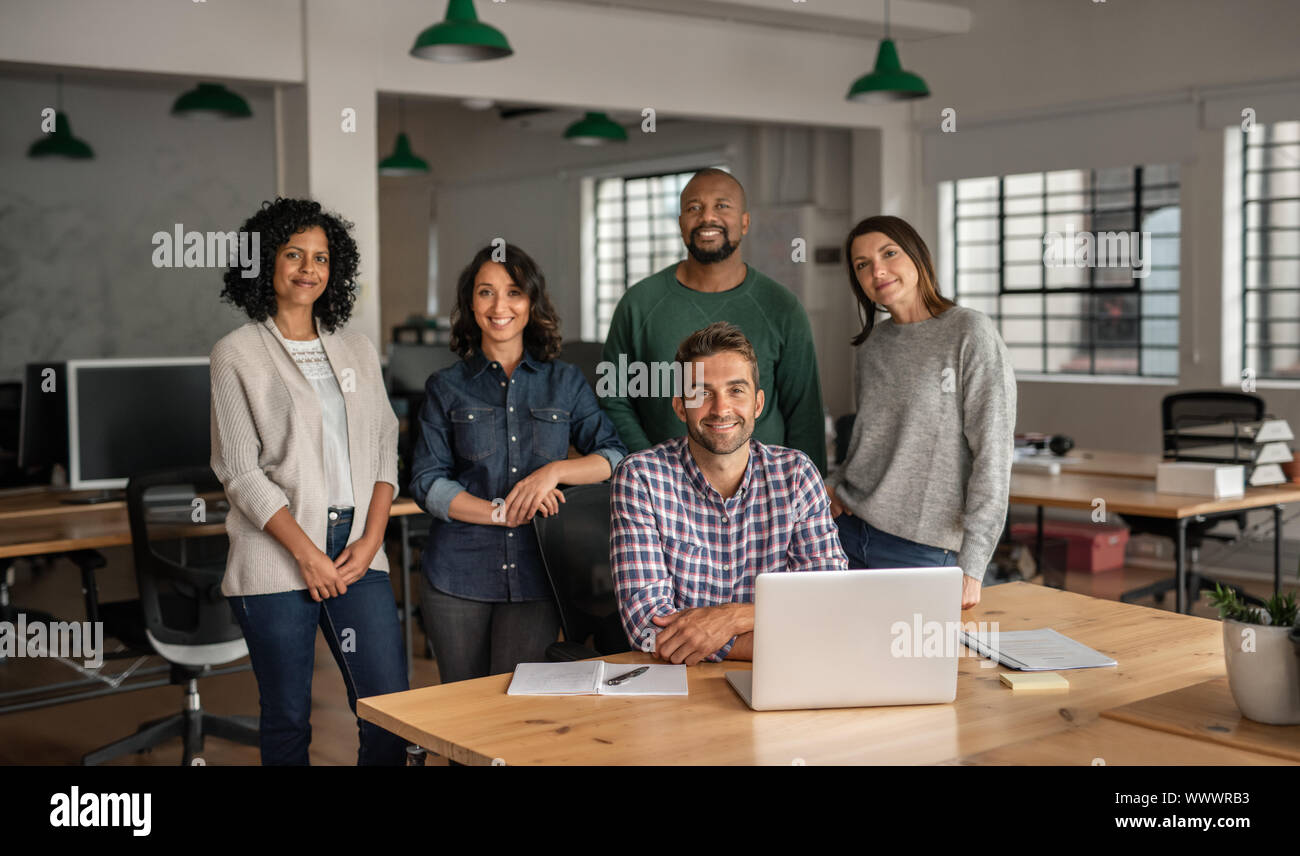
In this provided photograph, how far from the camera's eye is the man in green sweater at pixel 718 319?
10.1 ft

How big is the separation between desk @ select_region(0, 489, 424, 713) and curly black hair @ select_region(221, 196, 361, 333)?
108 centimetres

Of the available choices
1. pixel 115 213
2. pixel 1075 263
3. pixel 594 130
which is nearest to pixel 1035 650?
pixel 1075 263

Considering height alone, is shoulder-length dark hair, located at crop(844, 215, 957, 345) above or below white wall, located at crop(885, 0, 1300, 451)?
below

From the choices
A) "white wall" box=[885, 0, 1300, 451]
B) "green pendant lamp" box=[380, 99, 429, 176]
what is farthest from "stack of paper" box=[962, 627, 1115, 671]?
"green pendant lamp" box=[380, 99, 429, 176]

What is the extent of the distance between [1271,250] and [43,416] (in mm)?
6276

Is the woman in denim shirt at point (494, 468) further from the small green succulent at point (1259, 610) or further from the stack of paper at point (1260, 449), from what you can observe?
the stack of paper at point (1260, 449)

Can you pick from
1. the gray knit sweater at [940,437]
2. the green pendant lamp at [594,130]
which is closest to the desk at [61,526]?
the gray knit sweater at [940,437]

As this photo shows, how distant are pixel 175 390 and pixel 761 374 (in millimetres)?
2404

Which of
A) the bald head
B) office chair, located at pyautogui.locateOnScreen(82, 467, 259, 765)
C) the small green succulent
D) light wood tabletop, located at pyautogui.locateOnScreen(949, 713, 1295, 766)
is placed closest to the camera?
light wood tabletop, located at pyautogui.locateOnScreen(949, 713, 1295, 766)

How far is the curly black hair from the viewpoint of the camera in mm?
2859

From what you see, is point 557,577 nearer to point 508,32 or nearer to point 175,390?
point 175,390

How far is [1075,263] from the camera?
7883mm

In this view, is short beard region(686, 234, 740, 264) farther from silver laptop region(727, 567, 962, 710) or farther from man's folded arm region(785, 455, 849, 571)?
silver laptop region(727, 567, 962, 710)

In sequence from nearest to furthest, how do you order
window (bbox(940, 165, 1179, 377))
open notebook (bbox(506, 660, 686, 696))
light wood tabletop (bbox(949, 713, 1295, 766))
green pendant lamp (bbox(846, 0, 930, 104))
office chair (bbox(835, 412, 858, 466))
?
light wood tabletop (bbox(949, 713, 1295, 766)), open notebook (bbox(506, 660, 686, 696)), office chair (bbox(835, 412, 858, 466)), green pendant lamp (bbox(846, 0, 930, 104)), window (bbox(940, 165, 1179, 377))
